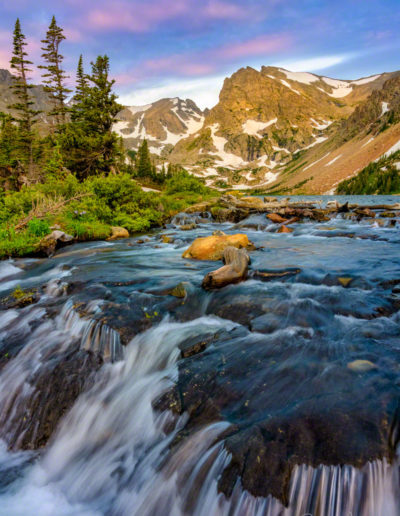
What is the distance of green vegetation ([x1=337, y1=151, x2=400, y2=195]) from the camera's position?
109 meters

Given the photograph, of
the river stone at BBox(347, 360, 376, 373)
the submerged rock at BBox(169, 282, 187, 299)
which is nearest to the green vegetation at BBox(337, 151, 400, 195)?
the submerged rock at BBox(169, 282, 187, 299)

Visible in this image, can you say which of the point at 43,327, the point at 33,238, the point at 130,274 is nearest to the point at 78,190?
the point at 33,238

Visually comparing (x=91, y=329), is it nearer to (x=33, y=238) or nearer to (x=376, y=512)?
(x=376, y=512)

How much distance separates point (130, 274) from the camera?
8.90 m

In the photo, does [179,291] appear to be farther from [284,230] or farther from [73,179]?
[73,179]

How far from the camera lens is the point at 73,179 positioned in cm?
2331

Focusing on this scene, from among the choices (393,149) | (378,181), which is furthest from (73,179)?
(393,149)

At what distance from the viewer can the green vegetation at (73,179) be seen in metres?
15.7

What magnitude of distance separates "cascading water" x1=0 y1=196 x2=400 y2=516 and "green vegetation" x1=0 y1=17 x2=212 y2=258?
984 centimetres

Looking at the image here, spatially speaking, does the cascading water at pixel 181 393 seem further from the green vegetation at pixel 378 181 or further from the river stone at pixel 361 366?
the green vegetation at pixel 378 181

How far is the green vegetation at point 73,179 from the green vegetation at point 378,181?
101m

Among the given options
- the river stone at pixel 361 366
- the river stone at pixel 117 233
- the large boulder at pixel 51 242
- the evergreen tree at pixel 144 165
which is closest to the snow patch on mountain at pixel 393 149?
the evergreen tree at pixel 144 165

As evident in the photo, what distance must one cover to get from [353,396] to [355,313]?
8.76 feet

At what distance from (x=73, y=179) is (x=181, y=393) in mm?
23448
